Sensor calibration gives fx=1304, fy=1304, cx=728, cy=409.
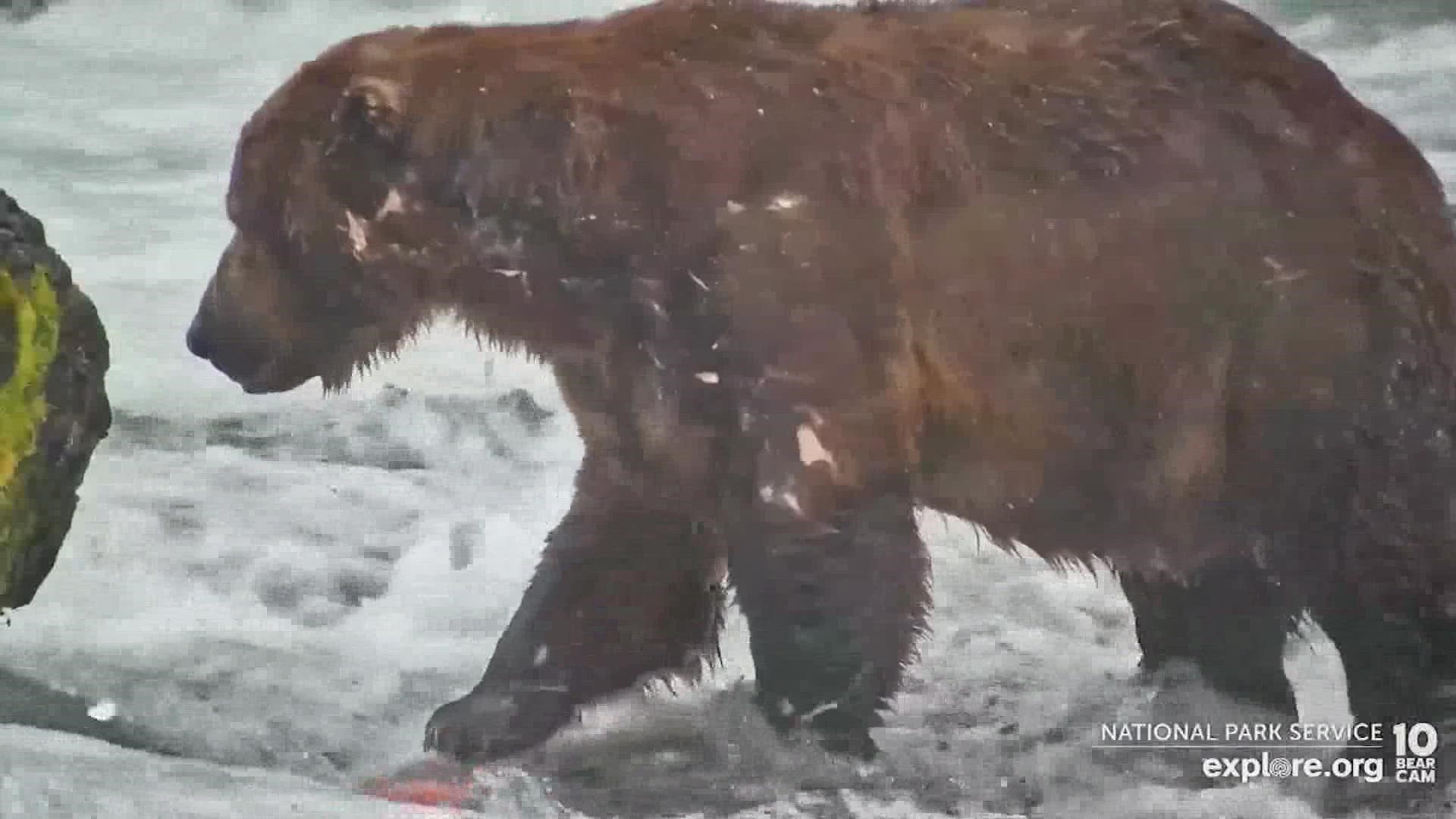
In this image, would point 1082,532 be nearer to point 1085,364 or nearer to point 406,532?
point 1085,364

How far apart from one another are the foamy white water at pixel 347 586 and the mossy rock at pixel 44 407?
0.05 feet

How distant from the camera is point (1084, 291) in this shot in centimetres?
87

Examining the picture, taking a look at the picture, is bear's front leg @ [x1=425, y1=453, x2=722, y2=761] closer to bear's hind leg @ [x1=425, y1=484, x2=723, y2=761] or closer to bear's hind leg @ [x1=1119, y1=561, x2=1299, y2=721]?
bear's hind leg @ [x1=425, y1=484, x2=723, y2=761]

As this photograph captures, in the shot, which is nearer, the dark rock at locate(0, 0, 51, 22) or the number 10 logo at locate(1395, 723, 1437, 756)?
the number 10 logo at locate(1395, 723, 1437, 756)

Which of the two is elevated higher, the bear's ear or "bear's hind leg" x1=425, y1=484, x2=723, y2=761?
the bear's ear

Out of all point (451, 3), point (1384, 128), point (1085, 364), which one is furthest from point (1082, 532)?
point (451, 3)

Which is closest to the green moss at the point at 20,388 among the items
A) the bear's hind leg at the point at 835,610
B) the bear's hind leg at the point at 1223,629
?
the bear's hind leg at the point at 835,610

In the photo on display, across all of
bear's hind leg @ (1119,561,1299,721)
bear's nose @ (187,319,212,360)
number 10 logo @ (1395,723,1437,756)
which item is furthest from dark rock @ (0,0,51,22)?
number 10 logo @ (1395,723,1437,756)

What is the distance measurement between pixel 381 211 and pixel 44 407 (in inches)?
12.4

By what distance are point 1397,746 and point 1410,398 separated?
25 cm

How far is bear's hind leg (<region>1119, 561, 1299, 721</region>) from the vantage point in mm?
920

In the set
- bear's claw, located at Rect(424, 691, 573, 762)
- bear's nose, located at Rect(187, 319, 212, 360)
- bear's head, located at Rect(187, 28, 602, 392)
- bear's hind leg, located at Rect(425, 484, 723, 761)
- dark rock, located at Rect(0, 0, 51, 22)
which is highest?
dark rock, located at Rect(0, 0, 51, 22)

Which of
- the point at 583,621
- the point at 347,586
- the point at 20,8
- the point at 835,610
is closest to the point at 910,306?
the point at 835,610

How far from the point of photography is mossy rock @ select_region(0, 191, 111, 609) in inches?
38.8
